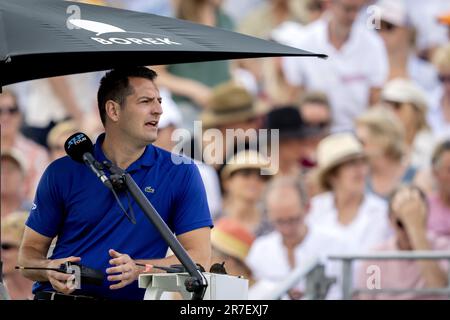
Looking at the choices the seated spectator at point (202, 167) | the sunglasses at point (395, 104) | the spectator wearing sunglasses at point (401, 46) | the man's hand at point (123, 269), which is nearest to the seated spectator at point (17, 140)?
the seated spectator at point (202, 167)

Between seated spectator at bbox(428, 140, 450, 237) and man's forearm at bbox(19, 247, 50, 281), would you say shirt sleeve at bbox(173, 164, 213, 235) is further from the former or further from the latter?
seated spectator at bbox(428, 140, 450, 237)

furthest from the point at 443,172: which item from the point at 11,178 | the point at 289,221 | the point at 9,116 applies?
the point at 9,116

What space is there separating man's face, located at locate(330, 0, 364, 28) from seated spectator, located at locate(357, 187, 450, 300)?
1712 mm

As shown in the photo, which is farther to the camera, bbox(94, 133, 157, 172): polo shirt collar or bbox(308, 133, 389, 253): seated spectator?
bbox(308, 133, 389, 253): seated spectator

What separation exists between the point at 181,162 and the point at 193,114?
5.24 m

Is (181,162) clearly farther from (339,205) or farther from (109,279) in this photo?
(339,205)

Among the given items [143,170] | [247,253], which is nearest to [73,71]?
[143,170]

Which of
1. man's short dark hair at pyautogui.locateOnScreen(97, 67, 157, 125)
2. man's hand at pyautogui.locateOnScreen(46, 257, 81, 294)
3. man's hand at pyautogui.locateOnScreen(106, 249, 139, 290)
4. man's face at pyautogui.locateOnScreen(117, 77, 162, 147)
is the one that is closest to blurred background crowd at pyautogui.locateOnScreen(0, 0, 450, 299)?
man's short dark hair at pyautogui.locateOnScreen(97, 67, 157, 125)

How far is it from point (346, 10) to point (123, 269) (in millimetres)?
5914

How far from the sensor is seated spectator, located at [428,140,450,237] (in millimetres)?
9477

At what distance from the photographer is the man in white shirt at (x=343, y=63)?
10.5m

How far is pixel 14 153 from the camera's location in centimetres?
1051

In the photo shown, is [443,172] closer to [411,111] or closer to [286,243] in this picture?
[411,111]

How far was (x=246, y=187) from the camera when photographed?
1021 centimetres
